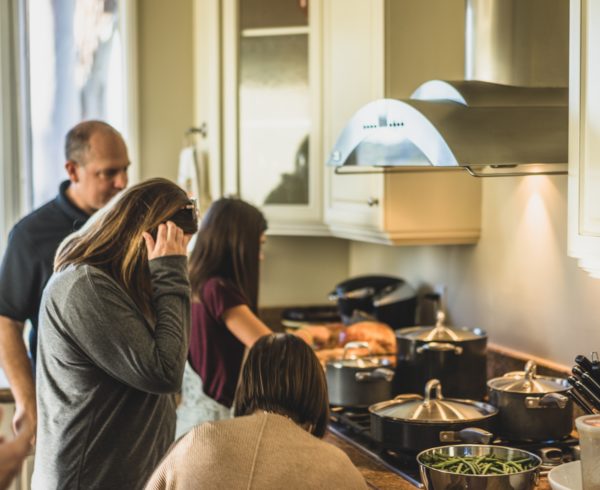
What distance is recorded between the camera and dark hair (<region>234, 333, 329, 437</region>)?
172 cm

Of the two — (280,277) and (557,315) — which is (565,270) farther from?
(280,277)

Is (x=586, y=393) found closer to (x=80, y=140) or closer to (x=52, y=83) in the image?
(x=80, y=140)

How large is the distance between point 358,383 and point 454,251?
0.82 m

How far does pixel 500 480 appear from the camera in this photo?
1.84m

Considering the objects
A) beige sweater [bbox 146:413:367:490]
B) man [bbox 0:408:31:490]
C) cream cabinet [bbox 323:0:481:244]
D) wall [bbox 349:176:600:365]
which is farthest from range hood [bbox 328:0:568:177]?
man [bbox 0:408:31:490]

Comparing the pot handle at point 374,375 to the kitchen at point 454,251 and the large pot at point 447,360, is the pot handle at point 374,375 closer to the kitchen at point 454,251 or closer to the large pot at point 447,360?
the large pot at point 447,360

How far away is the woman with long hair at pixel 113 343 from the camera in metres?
2.07

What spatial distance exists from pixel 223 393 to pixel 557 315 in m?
0.95

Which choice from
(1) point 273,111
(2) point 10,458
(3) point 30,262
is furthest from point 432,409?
(1) point 273,111

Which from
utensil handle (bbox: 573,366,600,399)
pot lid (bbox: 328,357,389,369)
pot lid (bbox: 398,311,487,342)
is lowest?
pot lid (bbox: 328,357,389,369)

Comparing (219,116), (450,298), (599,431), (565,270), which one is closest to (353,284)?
(450,298)

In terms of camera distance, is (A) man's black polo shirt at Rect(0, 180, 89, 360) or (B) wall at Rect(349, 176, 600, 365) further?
(A) man's black polo shirt at Rect(0, 180, 89, 360)

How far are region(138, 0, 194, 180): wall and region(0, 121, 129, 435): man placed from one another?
1.04 m

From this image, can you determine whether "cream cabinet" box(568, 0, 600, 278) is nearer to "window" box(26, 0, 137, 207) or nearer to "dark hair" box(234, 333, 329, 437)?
"dark hair" box(234, 333, 329, 437)
